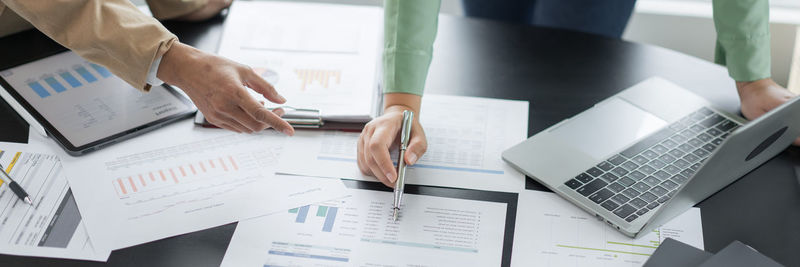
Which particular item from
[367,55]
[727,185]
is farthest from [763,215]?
[367,55]

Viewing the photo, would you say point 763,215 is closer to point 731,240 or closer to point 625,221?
point 731,240

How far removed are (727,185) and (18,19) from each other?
1378 mm

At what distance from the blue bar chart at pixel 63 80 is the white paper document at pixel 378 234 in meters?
0.51

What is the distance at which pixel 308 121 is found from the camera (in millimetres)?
1164

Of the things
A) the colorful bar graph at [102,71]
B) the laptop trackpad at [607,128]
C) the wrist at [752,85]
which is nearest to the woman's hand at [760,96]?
the wrist at [752,85]

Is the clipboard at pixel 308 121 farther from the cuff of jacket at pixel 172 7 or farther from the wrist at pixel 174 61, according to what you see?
the cuff of jacket at pixel 172 7

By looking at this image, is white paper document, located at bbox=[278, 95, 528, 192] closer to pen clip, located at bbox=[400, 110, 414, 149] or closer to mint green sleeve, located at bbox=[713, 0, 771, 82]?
pen clip, located at bbox=[400, 110, 414, 149]

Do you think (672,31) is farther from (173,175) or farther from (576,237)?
(173,175)

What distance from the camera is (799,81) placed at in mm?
1643

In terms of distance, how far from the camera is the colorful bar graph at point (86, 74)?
1.25 m

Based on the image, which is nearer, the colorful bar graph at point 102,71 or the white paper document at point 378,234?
the white paper document at point 378,234

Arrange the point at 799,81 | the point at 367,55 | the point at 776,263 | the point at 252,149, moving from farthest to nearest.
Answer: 1. the point at 799,81
2. the point at 367,55
3. the point at 252,149
4. the point at 776,263

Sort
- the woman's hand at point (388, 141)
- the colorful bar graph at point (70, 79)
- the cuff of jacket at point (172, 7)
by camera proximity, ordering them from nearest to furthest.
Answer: the woman's hand at point (388, 141) < the colorful bar graph at point (70, 79) < the cuff of jacket at point (172, 7)

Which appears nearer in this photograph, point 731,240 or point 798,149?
point 731,240
